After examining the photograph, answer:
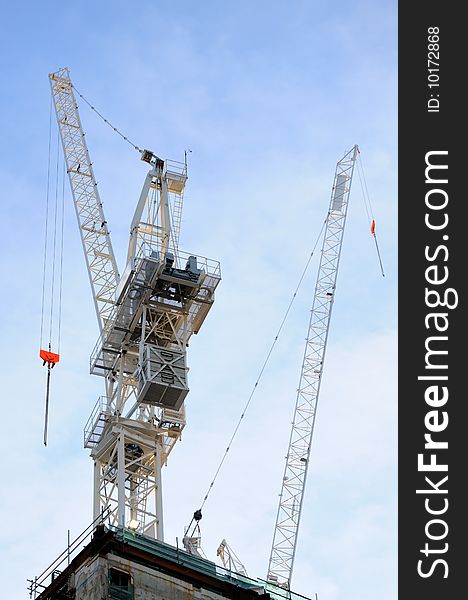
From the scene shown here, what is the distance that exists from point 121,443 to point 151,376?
520 cm

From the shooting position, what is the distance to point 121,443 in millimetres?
90688

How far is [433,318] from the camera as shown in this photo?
198ft

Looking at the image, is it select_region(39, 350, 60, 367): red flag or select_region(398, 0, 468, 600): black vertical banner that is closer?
select_region(398, 0, 468, 600): black vertical banner

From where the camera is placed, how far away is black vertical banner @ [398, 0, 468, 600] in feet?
183

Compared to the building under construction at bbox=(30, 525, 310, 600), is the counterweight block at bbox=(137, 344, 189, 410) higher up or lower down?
higher up

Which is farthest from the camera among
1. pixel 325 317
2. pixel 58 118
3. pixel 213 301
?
pixel 325 317

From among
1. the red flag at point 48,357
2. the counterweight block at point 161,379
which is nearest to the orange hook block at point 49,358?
the red flag at point 48,357

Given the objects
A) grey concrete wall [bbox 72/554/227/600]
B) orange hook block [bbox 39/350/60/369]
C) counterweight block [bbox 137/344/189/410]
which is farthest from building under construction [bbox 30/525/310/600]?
orange hook block [bbox 39/350/60/369]

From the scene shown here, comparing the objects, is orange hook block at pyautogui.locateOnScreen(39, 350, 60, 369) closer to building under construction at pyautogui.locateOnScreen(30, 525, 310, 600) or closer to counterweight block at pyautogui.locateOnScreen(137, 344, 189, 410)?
counterweight block at pyautogui.locateOnScreen(137, 344, 189, 410)

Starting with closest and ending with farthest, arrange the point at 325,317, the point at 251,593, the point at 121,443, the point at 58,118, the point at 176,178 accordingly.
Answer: the point at 251,593 < the point at 121,443 < the point at 176,178 < the point at 58,118 < the point at 325,317

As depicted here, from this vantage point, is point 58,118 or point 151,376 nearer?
point 151,376

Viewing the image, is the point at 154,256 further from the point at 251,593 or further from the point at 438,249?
the point at 438,249

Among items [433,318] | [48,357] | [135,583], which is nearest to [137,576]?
[135,583]

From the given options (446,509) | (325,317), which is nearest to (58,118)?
(325,317)
